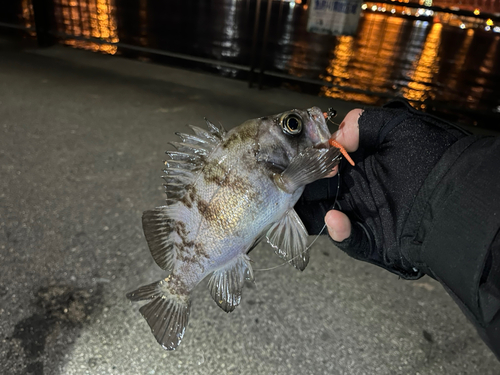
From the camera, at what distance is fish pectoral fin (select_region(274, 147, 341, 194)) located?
58.4 inches

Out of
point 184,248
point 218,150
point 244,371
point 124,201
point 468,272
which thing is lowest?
point 244,371

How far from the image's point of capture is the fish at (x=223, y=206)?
5.18 ft

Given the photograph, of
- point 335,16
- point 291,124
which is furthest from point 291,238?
point 335,16

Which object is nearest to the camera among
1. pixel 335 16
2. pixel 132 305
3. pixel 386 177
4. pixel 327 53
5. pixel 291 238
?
pixel 291 238

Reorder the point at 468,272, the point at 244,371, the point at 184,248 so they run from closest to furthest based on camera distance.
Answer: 1. the point at 468,272
2. the point at 184,248
3. the point at 244,371

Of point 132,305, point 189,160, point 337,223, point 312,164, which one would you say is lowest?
point 132,305

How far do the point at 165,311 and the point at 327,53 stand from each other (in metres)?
10.2

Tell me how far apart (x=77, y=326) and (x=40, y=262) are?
0.74 meters

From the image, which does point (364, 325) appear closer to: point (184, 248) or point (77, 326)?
point (184, 248)

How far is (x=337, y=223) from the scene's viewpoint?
1.77 meters

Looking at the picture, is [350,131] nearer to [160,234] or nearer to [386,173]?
[386,173]

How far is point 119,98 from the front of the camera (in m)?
5.60

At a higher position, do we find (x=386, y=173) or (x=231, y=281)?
(x=386, y=173)

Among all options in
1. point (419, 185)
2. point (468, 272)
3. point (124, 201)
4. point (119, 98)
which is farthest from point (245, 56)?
point (468, 272)
